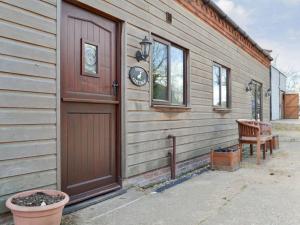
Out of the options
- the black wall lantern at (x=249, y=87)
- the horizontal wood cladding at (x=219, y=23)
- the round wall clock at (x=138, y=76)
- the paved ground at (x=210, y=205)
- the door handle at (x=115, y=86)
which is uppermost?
the horizontal wood cladding at (x=219, y=23)

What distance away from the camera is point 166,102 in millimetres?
5660

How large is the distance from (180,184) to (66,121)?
7.47ft

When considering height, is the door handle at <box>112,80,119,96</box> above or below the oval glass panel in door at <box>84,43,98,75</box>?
below

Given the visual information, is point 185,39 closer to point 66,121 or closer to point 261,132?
point 261,132

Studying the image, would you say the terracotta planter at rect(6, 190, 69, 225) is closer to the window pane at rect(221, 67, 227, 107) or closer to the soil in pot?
the soil in pot

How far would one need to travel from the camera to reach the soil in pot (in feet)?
9.02

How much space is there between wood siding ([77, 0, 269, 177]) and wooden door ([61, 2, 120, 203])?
200 mm

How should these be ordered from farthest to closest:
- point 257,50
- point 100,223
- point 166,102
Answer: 1. point 257,50
2. point 166,102
3. point 100,223

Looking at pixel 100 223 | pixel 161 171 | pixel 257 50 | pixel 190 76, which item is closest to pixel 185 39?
pixel 190 76

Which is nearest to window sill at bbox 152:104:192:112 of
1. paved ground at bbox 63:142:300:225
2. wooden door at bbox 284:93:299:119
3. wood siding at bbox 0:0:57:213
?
paved ground at bbox 63:142:300:225

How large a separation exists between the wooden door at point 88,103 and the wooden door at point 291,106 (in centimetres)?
2079

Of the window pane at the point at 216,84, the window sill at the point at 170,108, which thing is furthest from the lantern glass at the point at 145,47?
the window pane at the point at 216,84

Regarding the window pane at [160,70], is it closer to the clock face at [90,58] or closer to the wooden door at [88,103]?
the wooden door at [88,103]

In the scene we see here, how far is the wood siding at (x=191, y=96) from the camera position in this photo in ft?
15.2
